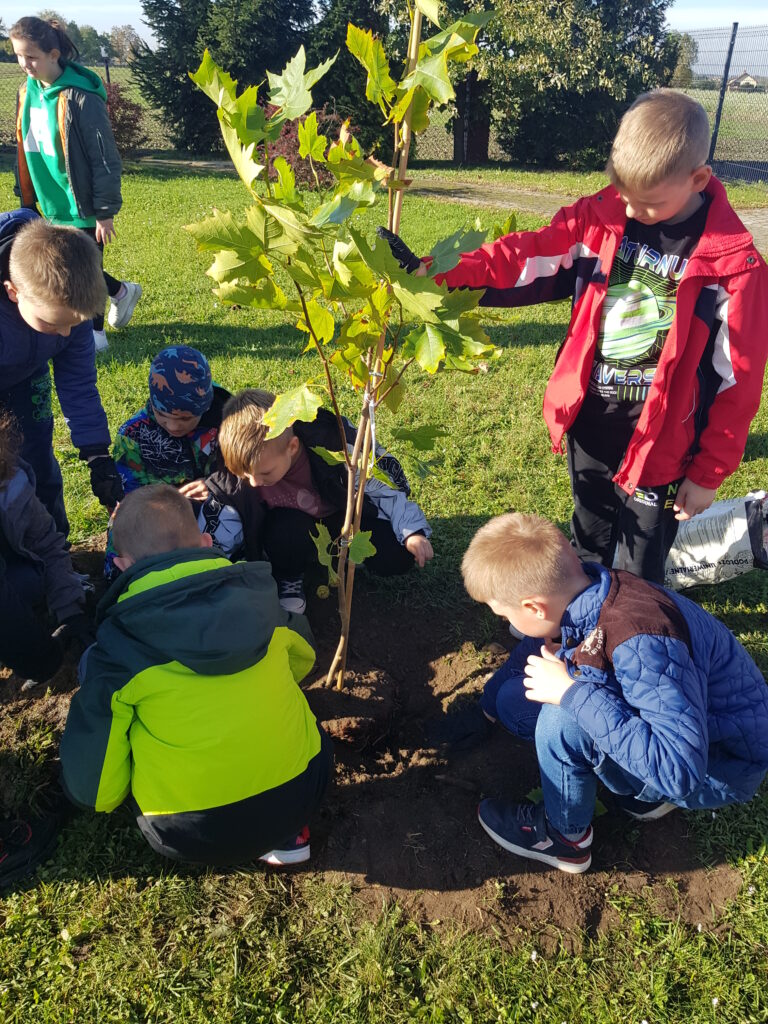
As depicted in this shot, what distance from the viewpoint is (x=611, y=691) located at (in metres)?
1.73

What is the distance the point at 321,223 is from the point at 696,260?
130 cm

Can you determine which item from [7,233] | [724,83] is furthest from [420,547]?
[724,83]

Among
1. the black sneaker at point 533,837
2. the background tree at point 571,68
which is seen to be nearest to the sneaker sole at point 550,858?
the black sneaker at point 533,837

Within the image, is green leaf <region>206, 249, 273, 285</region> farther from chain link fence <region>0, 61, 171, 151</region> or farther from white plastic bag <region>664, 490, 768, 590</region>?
chain link fence <region>0, 61, 171, 151</region>

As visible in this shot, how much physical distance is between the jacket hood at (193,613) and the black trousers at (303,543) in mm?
1040

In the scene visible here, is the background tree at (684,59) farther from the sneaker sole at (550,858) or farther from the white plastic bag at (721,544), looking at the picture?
the sneaker sole at (550,858)

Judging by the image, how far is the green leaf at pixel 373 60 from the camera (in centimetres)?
138

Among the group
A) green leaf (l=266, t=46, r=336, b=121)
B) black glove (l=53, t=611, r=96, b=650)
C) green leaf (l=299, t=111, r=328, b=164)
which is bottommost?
black glove (l=53, t=611, r=96, b=650)

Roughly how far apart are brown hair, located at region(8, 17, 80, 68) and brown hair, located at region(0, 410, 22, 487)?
2.84 m

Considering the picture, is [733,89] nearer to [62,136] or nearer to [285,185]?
[62,136]

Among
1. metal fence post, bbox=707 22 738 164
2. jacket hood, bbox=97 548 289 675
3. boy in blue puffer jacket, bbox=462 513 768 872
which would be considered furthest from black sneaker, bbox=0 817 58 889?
metal fence post, bbox=707 22 738 164

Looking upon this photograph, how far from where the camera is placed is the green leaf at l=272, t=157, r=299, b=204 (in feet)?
4.69

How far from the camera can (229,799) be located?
1762 millimetres

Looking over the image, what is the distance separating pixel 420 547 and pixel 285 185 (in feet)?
4.53
